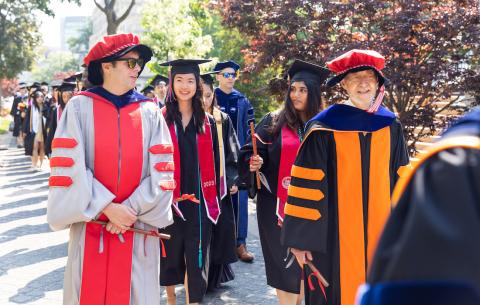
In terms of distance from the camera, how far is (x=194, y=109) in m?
4.79

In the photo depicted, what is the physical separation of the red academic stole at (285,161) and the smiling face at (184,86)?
2.59 ft

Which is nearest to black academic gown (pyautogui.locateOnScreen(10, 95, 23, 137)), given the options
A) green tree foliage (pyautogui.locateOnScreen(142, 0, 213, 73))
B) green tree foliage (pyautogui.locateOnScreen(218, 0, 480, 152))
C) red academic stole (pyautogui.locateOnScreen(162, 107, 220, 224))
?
green tree foliage (pyautogui.locateOnScreen(142, 0, 213, 73))

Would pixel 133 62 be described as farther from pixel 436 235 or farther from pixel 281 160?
pixel 436 235

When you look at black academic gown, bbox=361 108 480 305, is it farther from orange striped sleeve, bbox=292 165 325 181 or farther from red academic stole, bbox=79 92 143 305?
red academic stole, bbox=79 92 143 305

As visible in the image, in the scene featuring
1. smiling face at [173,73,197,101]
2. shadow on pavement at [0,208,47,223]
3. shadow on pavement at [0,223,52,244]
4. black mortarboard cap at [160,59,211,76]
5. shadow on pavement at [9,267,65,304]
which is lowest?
shadow on pavement at [9,267,65,304]

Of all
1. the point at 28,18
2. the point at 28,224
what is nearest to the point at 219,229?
the point at 28,224

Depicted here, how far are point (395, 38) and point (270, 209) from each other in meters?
2.79

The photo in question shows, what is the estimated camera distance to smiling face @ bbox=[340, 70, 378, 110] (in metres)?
3.59

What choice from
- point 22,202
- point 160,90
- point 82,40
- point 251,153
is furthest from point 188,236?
point 82,40

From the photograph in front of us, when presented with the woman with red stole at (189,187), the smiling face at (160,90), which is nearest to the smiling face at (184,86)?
the woman with red stole at (189,187)

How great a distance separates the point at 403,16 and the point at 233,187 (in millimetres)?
2748

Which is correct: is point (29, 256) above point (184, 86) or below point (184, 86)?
below

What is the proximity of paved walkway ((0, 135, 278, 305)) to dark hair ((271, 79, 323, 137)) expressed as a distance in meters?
1.65

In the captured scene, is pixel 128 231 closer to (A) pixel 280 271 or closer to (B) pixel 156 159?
(B) pixel 156 159
